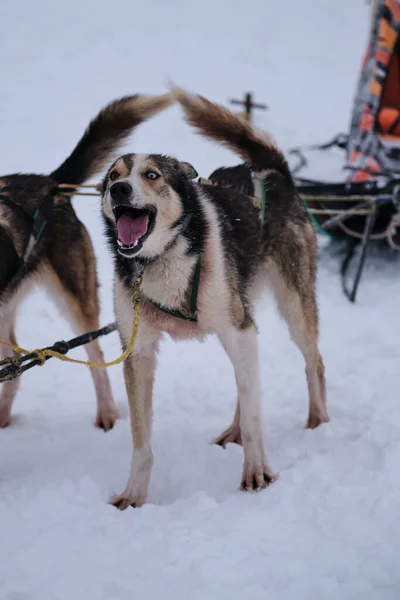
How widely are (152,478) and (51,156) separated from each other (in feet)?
24.3

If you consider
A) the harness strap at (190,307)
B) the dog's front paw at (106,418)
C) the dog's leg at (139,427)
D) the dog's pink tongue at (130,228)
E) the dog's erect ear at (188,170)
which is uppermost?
the dog's erect ear at (188,170)

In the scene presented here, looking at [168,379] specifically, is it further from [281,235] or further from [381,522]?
[381,522]

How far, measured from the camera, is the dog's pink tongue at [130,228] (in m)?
1.88

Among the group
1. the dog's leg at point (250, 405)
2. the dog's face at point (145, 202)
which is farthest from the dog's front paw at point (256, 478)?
the dog's face at point (145, 202)

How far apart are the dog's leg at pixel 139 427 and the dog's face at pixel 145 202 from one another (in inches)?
18.7

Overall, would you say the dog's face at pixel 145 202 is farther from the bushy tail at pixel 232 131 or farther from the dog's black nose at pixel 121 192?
the bushy tail at pixel 232 131

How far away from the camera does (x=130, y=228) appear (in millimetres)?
1902

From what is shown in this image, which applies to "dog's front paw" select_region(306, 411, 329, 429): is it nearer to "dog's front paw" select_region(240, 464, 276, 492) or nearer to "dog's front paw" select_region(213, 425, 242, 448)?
"dog's front paw" select_region(213, 425, 242, 448)

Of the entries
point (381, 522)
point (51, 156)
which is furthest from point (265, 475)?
point (51, 156)

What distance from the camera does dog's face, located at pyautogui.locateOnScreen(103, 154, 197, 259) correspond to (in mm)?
1848

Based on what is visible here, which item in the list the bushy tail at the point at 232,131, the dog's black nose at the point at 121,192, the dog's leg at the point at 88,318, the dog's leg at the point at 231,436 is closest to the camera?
the dog's black nose at the point at 121,192

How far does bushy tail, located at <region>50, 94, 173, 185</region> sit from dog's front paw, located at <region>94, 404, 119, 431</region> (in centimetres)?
131

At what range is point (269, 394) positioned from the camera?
3.50 m

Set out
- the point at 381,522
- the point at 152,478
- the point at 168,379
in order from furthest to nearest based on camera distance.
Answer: the point at 168,379, the point at 152,478, the point at 381,522
